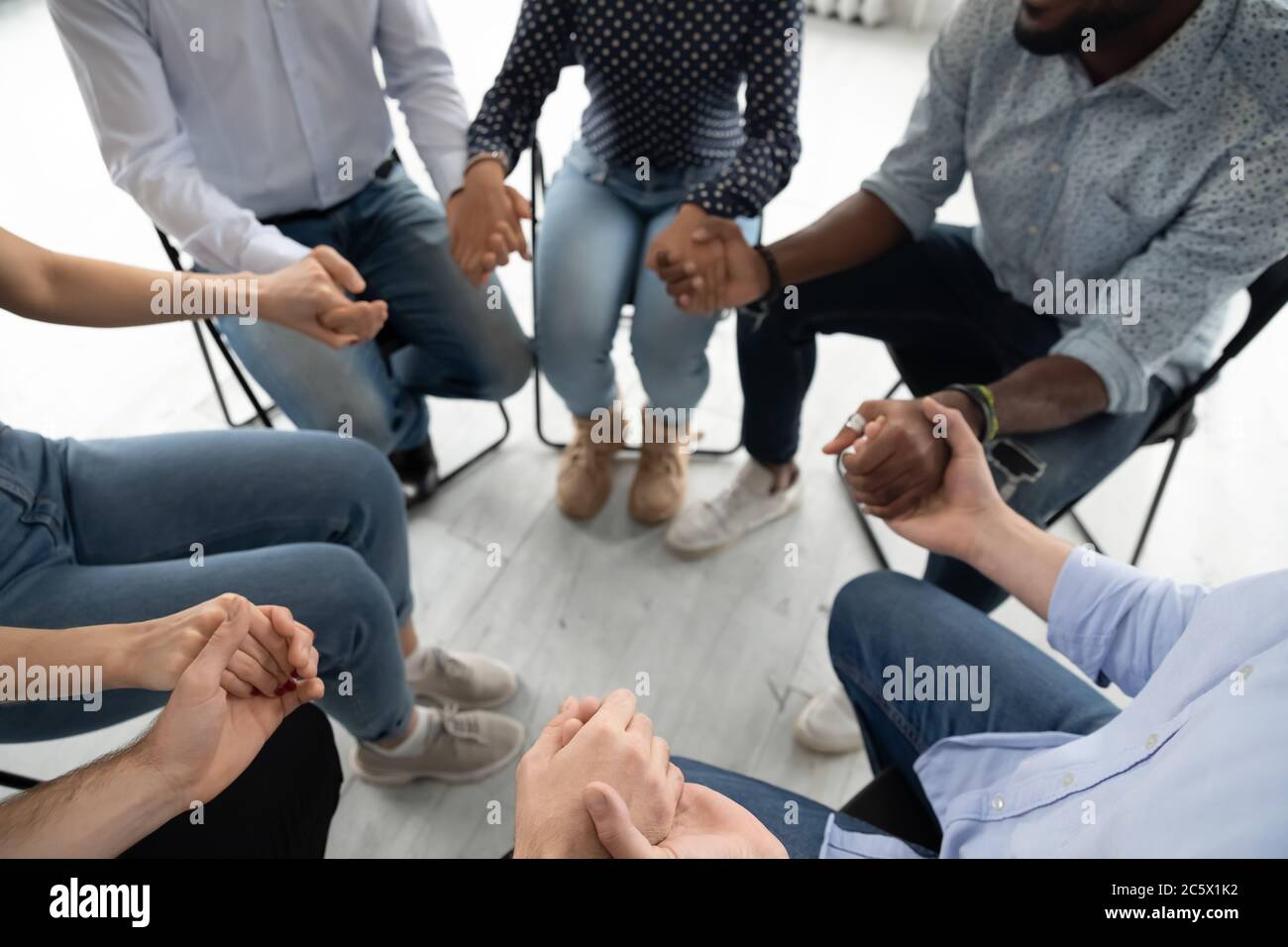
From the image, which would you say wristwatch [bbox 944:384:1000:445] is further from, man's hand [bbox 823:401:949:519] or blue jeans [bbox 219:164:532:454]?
blue jeans [bbox 219:164:532:454]

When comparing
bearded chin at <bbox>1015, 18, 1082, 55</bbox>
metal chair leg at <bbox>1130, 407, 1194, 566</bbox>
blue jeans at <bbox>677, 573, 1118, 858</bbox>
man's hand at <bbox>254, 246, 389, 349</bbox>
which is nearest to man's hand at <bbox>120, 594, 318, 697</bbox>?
blue jeans at <bbox>677, 573, 1118, 858</bbox>

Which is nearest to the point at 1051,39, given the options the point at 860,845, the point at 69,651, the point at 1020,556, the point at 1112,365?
the point at 1112,365

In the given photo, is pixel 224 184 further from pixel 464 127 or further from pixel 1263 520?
pixel 1263 520

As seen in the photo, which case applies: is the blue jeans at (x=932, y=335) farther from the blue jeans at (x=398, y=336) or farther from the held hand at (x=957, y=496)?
the blue jeans at (x=398, y=336)

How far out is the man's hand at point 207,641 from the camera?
79 cm

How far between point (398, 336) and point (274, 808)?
94 centimetres

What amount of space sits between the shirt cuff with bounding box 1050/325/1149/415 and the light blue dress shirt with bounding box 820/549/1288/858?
36cm

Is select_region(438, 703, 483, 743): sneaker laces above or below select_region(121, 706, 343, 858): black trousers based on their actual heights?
below

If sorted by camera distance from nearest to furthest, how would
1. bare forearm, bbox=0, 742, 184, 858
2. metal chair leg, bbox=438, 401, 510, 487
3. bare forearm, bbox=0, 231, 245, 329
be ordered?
bare forearm, bbox=0, 742, 184, 858
bare forearm, bbox=0, 231, 245, 329
metal chair leg, bbox=438, 401, 510, 487

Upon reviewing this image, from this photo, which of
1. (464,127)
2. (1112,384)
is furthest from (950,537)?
(464,127)

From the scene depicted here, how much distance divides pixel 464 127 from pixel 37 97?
1964 millimetres

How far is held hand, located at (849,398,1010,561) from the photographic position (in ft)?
3.49

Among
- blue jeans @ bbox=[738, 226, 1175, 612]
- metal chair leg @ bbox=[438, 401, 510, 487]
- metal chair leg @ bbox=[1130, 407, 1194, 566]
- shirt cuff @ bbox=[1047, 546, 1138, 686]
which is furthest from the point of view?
metal chair leg @ bbox=[438, 401, 510, 487]

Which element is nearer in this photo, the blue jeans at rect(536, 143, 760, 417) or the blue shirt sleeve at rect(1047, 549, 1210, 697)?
the blue shirt sleeve at rect(1047, 549, 1210, 697)
